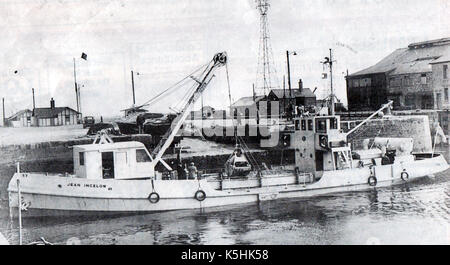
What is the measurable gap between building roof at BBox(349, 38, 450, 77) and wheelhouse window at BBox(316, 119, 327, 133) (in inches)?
366

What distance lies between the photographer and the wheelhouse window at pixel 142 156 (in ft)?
42.7

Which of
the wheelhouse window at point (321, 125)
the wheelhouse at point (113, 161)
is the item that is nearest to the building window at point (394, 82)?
Result: the wheelhouse window at point (321, 125)

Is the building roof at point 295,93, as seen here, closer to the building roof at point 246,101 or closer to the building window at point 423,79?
the building roof at point 246,101

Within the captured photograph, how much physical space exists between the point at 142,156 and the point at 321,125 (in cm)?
626

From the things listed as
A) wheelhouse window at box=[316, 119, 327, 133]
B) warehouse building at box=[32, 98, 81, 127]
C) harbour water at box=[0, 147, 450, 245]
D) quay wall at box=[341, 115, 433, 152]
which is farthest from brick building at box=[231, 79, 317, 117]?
harbour water at box=[0, 147, 450, 245]

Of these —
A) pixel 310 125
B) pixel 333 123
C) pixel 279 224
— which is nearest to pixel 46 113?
pixel 310 125

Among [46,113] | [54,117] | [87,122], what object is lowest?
[87,122]

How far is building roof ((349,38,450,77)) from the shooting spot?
70.7 ft

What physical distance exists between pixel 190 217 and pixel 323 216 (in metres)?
3.71

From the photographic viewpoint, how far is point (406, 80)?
24688 mm

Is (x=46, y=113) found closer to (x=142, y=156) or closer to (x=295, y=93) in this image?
(x=142, y=156)

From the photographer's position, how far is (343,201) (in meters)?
13.5
